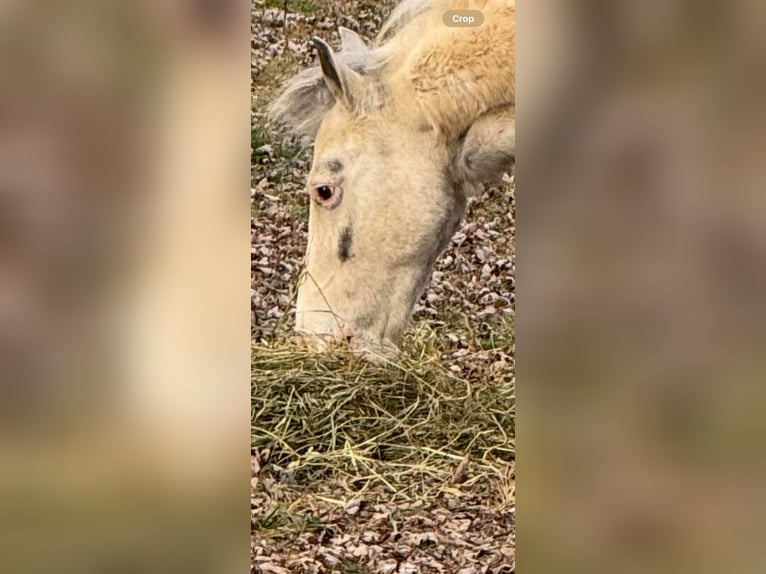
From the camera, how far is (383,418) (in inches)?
105

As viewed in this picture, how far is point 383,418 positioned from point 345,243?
1.67 feet

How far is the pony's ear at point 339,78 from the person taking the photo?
2648 mm

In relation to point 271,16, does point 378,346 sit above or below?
below

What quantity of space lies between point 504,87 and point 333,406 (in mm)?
1026
